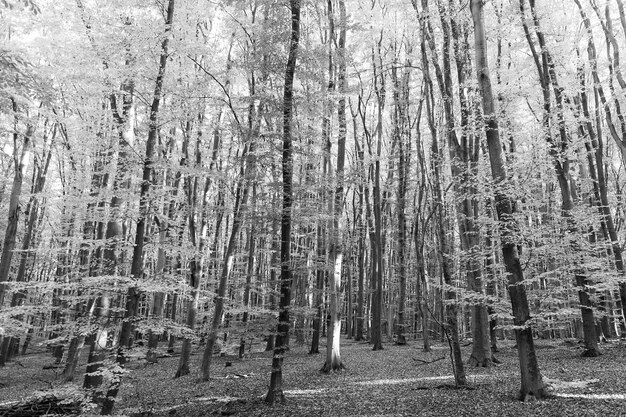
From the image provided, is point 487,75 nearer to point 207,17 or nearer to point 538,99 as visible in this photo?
point 538,99

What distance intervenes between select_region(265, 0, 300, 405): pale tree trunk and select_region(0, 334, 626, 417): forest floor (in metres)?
0.57

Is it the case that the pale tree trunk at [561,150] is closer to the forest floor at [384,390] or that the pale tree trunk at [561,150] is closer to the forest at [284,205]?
the forest at [284,205]

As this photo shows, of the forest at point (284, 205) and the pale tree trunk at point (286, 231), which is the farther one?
the pale tree trunk at point (286, 231)

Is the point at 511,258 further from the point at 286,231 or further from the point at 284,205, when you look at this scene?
the point at 284,205

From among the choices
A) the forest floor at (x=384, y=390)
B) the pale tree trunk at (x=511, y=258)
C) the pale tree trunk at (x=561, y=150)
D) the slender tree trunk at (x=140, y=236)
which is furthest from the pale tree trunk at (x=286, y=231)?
the pale tree trunk at (x=561, y=150)

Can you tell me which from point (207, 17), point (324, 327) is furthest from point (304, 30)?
point (324, 327)

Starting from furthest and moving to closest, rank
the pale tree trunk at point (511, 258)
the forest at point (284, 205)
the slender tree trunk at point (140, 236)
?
the forest at point (284, 205), the slender tree trunk at point (140, 236), the pale tree trunk at point (511, 258)

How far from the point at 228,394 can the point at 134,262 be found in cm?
440

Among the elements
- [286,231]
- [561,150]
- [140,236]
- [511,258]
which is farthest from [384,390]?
[561,150]

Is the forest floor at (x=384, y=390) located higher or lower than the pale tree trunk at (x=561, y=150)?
lower

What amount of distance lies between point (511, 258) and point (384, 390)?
14.7 feet

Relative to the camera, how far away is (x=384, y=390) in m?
9.31

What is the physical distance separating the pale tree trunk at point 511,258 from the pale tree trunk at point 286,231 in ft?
13.2

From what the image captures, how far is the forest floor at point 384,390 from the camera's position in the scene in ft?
22.6
